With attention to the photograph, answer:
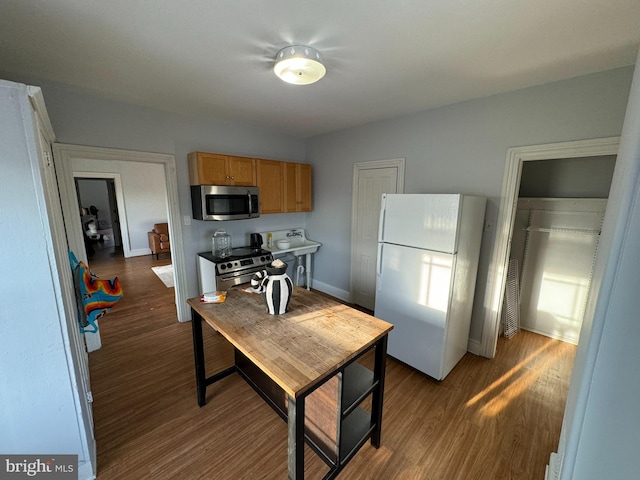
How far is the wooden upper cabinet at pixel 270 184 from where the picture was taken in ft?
11.2

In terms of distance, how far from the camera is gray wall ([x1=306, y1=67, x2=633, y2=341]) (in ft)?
6.17

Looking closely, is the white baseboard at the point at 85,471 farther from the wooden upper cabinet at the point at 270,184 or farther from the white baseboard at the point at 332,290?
the white baseboard at the point at 332,290

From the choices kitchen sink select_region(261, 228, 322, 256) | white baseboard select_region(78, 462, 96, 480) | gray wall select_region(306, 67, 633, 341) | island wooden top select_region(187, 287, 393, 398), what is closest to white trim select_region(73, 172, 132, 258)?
kitchen sink select_region(261, 228, 322, 256)

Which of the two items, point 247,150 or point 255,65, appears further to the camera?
point 247,150

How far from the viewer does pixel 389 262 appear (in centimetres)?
241

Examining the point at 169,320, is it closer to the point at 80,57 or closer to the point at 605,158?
the point at 80,57

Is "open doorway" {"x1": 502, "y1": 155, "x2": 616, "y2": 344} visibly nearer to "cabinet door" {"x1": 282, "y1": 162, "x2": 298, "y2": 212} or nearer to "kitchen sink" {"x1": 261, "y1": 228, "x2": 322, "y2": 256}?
"kitchen sink" {"x1": 261, "y1": 228, "x2": 322, "y2": 256}

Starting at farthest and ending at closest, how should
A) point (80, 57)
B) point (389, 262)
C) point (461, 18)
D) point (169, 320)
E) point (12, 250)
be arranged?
point (169, 320) < point (389, 262) < point (80, 57) < point (461, 18) < point (12, 250)

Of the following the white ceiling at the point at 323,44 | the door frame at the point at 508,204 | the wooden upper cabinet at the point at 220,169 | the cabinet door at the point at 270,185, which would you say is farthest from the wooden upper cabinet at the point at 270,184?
the door frame at the point at 508,204

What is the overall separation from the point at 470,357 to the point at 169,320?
11.8ft

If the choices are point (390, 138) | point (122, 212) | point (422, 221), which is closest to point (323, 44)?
point (422, 221)

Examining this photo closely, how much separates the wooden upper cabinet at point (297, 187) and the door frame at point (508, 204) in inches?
99.9

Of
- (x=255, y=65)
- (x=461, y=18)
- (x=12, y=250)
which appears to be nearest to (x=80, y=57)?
(x=255, y=65)

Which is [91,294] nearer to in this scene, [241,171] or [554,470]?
[241,171]
